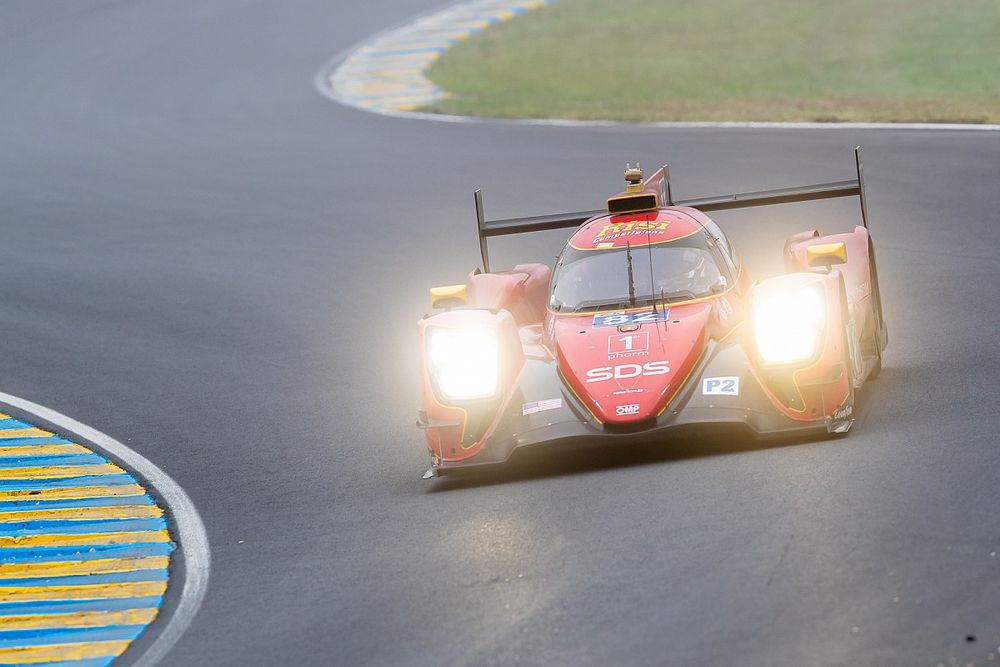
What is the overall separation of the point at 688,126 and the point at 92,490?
14792 mm

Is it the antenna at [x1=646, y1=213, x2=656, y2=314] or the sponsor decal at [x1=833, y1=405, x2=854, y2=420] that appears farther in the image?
the antenna at [x1=646, y1=213, x2=656, y2=314]

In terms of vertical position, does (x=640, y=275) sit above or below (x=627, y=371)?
above

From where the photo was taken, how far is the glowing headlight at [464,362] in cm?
995

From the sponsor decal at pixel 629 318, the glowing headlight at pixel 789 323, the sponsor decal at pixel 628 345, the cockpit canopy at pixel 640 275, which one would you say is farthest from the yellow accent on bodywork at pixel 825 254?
the sponsor decal at pixel 628 345

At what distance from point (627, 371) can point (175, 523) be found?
10.3 feet

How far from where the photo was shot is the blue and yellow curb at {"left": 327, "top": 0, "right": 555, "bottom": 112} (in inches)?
1126

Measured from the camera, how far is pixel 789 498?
326 inches

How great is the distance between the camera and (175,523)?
995cm

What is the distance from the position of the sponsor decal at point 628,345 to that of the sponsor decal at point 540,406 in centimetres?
45

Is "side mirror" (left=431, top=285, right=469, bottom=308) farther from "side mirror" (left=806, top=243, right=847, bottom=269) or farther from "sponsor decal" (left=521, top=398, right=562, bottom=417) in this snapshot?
"side mirror" (left=806, top=243, right=847, bottom=269)

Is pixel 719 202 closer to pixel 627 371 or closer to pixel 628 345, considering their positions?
pixel 628 345

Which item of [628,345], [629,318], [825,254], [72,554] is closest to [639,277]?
[629,318]

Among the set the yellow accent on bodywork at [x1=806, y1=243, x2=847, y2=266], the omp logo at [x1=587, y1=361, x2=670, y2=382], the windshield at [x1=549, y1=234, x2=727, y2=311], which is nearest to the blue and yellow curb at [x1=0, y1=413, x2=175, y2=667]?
the omp logo at [x1=587, y1=361, x2=670, y2=382]

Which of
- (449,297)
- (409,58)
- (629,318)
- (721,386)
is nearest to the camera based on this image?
(721,386)
